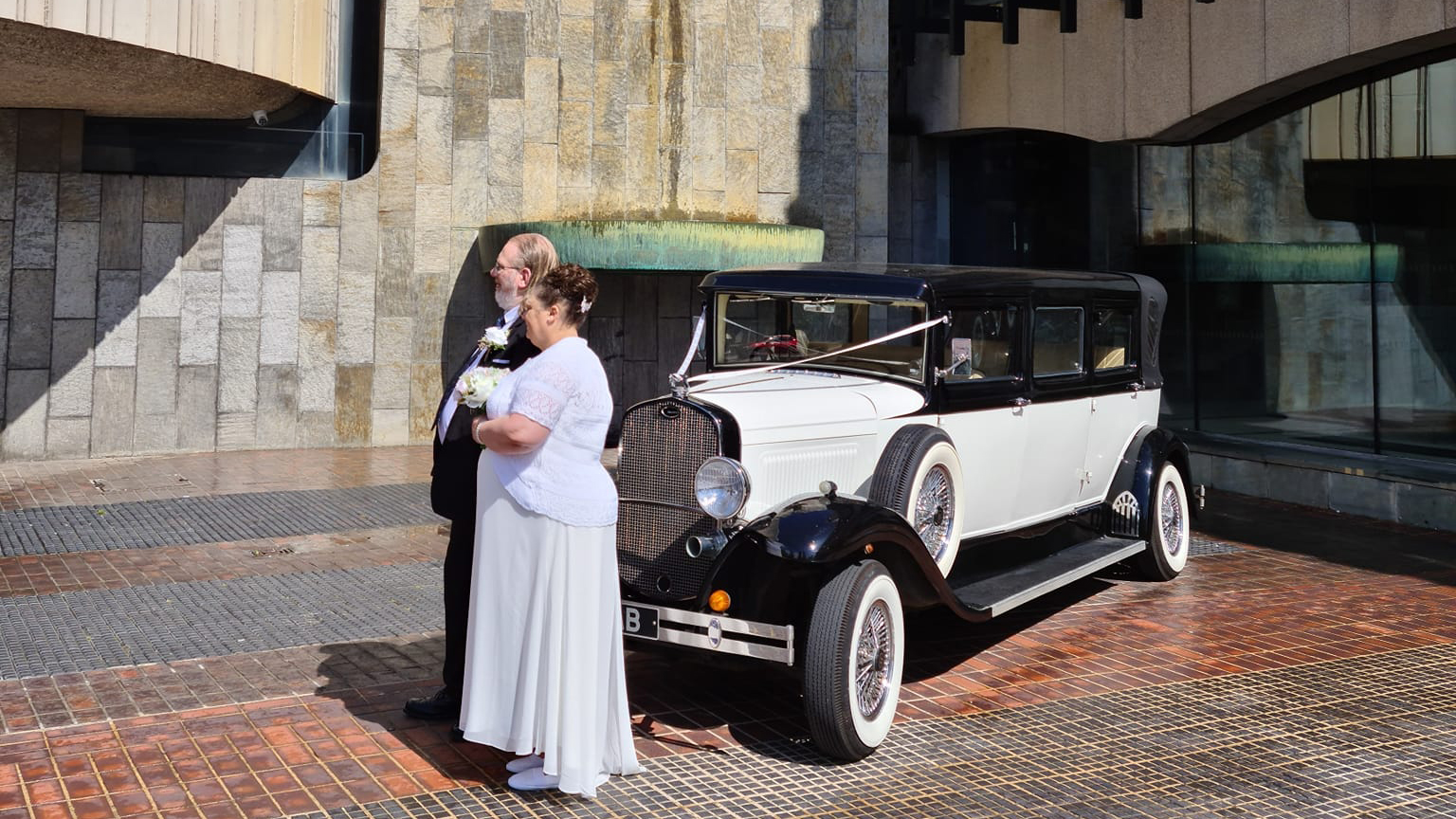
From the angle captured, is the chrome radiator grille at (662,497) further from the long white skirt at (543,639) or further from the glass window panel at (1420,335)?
the glass window panel at (1420,335)

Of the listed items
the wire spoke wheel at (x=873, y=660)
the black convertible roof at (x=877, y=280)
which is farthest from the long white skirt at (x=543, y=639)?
the black convertible roof at (x=877, y=280)

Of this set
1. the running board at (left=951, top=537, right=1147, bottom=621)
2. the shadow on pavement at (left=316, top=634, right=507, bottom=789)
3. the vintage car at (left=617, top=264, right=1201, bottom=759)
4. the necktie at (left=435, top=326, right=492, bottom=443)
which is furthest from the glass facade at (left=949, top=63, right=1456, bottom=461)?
the necktie at (left=435, top=326, right=492, bottom=443)

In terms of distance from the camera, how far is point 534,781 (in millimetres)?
4953

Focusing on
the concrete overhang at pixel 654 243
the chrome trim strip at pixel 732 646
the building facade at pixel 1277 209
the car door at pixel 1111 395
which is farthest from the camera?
the concrete overhang at pixel 654 243

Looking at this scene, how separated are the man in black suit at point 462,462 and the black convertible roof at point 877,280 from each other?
175 centimetres

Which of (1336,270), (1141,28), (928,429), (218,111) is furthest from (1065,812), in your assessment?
(218,111)

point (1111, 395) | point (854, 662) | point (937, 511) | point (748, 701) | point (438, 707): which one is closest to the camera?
point (854, 662)

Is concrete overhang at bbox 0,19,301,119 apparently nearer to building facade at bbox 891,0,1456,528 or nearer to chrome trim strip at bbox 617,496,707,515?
chrome trim strip at bbox 617,496,707,515

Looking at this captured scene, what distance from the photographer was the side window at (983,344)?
269 inches

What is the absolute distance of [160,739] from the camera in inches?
215

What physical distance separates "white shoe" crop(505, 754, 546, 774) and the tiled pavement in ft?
0.36

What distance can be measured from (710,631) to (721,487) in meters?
0.60

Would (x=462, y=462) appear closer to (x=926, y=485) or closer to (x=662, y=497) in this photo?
(x=662, y=497)

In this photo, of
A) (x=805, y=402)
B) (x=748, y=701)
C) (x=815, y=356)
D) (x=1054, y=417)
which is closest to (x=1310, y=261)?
(x=1054, y=417)
